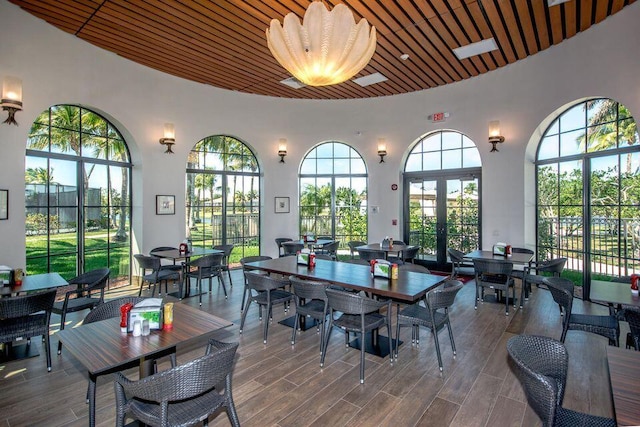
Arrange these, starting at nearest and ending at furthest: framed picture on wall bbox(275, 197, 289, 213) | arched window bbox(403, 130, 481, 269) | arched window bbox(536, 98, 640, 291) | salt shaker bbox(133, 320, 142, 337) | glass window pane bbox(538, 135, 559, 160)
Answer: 1. salt shaker bbox(133, 320, 142, 337)
2. arched window bbox(536, 98, 640, 291)
3. glass window pane bbox(538, 135, 559, 160)
4. arched window bbox(403, 130, 481, 269)
5. framed picture on wall bbox(275, 197, 289, 213)

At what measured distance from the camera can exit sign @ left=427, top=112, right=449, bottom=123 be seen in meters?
6.99

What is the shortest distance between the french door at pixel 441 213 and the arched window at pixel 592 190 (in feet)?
4.11

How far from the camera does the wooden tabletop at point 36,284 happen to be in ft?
10.6

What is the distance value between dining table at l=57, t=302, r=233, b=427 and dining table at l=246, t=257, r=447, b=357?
56.7 inches

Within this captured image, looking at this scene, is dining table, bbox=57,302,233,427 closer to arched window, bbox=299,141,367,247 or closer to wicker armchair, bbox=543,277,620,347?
wicker armchair, bbox=543,277,620,347

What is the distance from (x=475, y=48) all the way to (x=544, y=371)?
504cm

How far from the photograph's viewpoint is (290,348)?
11.6 feet

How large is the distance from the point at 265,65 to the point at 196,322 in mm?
4823

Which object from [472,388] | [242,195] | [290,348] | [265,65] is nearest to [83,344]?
[290,348]

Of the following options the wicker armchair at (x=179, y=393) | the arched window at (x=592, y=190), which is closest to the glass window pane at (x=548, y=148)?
the arched window at (x=592, y=190)

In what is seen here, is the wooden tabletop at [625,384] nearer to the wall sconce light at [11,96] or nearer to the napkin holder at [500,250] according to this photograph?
the napkin holder at [500,250]

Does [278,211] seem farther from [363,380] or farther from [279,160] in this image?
[363,380]

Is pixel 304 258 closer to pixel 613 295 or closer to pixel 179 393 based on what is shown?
pixel 179 393

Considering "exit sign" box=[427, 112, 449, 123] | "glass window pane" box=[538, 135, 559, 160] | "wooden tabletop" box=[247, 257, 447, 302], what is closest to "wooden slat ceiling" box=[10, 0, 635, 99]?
"exit sign" box=[427, 112, 449, 123]
